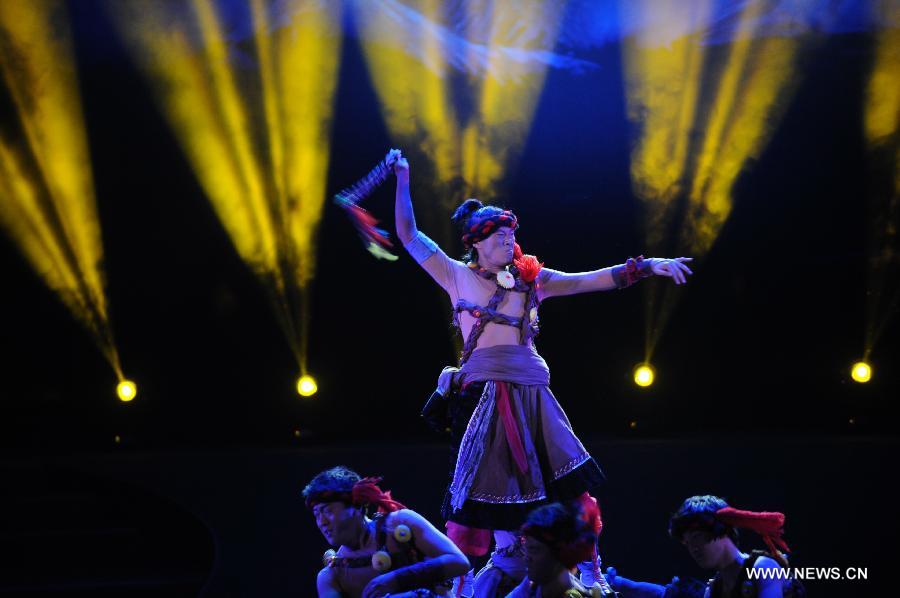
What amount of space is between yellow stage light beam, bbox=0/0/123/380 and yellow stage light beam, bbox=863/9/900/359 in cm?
470

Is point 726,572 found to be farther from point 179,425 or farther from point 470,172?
point 179,425

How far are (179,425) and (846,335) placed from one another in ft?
14.3

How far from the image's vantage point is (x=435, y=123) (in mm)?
5887

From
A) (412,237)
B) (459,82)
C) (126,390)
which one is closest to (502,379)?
(412,237)

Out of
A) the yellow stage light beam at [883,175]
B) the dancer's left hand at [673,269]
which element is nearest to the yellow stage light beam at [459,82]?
the yellow stage light beam at [883,175]

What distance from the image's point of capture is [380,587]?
2.60m

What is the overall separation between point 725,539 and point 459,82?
11.9ft

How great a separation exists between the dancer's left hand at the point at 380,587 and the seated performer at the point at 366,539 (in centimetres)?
8

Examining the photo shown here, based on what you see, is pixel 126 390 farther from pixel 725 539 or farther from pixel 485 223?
pixel 725 539

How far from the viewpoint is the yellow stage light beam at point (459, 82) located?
5543 mm

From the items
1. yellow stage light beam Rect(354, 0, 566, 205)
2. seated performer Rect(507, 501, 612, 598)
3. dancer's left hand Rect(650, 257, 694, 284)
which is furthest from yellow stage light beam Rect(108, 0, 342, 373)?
seated performer Rect(507, 501, 612, 598)

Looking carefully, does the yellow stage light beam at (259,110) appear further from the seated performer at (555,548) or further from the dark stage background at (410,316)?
the seated performer at (555,548)

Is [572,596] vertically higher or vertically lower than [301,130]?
lower

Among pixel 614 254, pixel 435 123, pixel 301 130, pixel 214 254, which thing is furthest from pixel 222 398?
pixel 614 254
